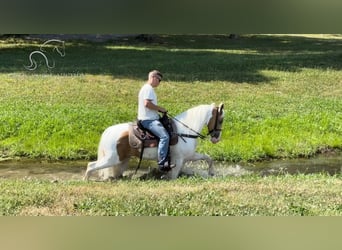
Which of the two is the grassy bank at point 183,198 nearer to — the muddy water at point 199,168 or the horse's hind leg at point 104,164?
the horse's hind leg at point 104,164

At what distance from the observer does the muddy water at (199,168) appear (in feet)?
30.6

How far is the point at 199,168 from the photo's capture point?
9.84m

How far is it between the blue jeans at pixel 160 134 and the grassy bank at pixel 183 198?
62cm

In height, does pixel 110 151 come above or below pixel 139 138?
below

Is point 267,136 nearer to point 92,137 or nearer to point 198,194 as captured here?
point 92,137

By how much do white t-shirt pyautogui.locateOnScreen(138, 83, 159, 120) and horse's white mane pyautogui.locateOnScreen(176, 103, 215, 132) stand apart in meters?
0.65

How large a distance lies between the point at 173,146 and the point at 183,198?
7.89 ft

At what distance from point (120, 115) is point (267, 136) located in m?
3.57

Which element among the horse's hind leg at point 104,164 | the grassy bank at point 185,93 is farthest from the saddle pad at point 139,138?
the grassy bank at point 185,93

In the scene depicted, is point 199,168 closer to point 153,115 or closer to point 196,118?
point 196,118

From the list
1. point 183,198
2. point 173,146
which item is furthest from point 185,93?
point 183,198

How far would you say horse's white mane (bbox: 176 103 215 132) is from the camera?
27.3 ft

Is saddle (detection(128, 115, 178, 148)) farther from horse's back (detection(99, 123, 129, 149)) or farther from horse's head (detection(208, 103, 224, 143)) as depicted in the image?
horse's head (detection(208, 103, 224, 143))

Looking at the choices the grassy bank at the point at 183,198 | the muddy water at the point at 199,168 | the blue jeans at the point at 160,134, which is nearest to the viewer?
the grassy bank at the point at 183,198
